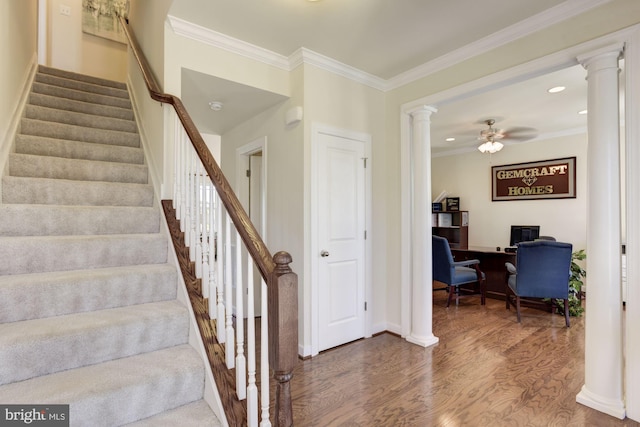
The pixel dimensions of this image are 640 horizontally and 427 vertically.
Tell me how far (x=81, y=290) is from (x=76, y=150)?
1.56 m

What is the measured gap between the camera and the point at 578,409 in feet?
6.75

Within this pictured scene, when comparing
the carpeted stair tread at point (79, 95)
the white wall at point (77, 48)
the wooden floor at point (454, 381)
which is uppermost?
the white wall at point (77, 48)

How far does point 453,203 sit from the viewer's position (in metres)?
6.42

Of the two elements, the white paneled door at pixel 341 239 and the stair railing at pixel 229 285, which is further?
the white paneled door at pixel 341 239

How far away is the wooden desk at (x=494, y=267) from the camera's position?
470cm

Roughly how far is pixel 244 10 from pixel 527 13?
200 centimetres

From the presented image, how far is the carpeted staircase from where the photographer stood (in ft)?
4.36

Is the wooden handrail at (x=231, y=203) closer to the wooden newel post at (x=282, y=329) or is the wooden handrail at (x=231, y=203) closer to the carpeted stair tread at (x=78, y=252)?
the wooden newel post at (x=282, y=329)

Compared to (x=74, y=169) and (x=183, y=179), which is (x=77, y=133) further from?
(x=183, y=179)

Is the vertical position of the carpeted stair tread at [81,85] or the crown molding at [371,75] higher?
the carpeted stair tread at [81,85]

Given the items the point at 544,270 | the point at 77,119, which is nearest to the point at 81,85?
the point at 77,119

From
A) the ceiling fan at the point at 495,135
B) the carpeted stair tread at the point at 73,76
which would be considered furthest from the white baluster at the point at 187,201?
the ceiling fan at the point at 495,135

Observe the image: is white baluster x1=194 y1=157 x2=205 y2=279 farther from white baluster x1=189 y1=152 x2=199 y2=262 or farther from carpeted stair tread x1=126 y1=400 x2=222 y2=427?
carpeted stair tread x1=126 y1=400 x2=222 y2=427

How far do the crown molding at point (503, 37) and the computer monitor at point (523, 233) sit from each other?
3.61 metres
